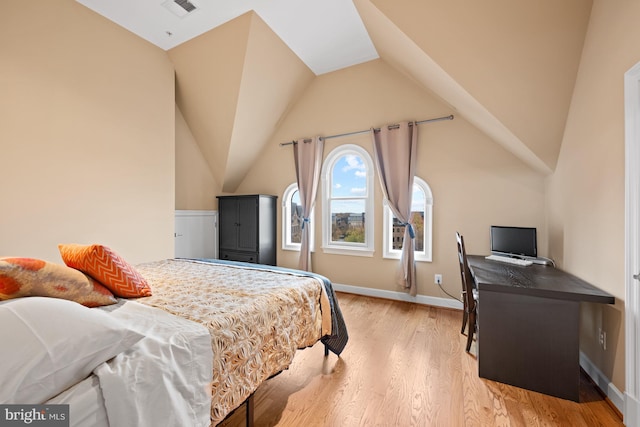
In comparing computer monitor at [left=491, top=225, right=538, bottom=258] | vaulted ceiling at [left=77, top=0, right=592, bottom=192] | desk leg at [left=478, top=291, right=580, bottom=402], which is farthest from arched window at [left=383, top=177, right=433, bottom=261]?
desk leg at [left=478, top=291, right=580, bottom=402]

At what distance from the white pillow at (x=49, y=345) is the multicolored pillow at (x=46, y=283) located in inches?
13.9

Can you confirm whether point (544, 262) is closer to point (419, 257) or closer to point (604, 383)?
point (604, 383)

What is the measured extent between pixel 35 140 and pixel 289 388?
3.17 meters

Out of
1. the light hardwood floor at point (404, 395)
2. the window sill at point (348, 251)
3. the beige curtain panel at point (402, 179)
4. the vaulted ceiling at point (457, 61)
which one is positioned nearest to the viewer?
the light hardwood floor at point (404, 395)

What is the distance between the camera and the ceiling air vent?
2737 mm

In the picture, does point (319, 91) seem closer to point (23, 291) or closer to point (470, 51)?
point (470, 51)

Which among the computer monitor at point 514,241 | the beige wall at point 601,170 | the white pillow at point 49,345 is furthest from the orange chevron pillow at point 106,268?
the computer monitor at point 514,241

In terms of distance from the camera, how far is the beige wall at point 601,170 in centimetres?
161

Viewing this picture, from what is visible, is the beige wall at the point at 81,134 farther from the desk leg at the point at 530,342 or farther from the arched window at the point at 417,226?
the desk leg at the point at 530,342

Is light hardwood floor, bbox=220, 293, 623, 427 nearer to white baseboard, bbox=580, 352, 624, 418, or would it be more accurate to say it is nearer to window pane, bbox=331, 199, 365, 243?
white baseboard, bbox=580, 352, 624, 418

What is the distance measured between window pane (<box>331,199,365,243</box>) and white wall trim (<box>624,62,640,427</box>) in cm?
274

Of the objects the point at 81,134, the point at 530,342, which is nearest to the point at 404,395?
the point at 530,342

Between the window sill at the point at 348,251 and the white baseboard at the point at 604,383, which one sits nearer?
the white baseboard at the point at 604,383

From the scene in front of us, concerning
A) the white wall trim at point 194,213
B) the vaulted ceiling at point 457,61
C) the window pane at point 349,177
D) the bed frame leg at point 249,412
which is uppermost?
the vaulted ceiling at point 457,61
